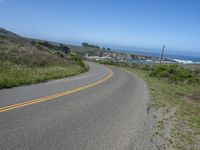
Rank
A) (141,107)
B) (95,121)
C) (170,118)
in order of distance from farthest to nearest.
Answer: (141,107)
(170,118)
(95,121)

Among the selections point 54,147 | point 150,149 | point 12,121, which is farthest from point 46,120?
point 150,149

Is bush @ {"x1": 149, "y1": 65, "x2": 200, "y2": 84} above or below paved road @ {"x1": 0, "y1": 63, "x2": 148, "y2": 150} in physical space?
below

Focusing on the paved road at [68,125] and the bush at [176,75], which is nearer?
the paved road at [68,125]

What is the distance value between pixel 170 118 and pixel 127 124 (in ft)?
7.78

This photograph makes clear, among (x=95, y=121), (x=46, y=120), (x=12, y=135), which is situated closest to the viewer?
(x=12, y=135)

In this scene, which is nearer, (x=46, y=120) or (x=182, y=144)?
(x=182, y=144)

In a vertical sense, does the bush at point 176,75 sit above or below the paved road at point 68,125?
below

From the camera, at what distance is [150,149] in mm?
6105

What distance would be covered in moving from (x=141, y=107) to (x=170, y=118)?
1687mm

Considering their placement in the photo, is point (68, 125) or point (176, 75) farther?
point (176, 75)

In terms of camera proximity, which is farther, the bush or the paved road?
the bush

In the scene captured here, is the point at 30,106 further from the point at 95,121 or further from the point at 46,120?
the point at 95,121

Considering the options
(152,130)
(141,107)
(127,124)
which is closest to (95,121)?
(127,124)

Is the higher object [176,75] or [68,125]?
[68,125]
